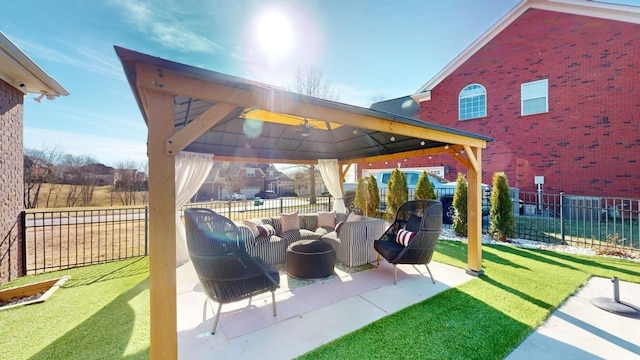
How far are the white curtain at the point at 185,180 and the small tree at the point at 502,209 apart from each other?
711cm

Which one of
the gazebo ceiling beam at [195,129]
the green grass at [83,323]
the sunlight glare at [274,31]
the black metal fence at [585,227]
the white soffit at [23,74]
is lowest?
the green grass at [83,323]

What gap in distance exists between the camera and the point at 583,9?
8930 millimetres

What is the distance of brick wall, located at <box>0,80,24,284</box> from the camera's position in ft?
13.1

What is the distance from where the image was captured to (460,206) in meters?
6.96

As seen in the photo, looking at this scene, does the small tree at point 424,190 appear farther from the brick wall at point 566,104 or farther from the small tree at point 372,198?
the brick wall at point 566,104

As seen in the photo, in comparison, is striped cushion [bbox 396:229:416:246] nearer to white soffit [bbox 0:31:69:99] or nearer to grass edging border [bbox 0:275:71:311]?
grass edging border [bbox 0:275:71:311]

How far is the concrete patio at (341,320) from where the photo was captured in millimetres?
2482

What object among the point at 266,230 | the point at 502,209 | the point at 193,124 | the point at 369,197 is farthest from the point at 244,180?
the point at 193,124

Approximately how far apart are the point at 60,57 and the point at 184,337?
7.04 meters

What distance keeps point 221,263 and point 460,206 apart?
6470mm

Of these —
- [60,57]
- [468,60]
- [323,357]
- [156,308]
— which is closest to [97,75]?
[60,57]

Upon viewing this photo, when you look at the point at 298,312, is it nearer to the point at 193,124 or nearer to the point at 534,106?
the point at 193,124

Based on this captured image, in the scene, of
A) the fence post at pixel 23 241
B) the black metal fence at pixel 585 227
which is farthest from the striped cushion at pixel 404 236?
the fence post at pixel 23 241

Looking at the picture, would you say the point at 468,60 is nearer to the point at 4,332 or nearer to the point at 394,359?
the point at 394,359
